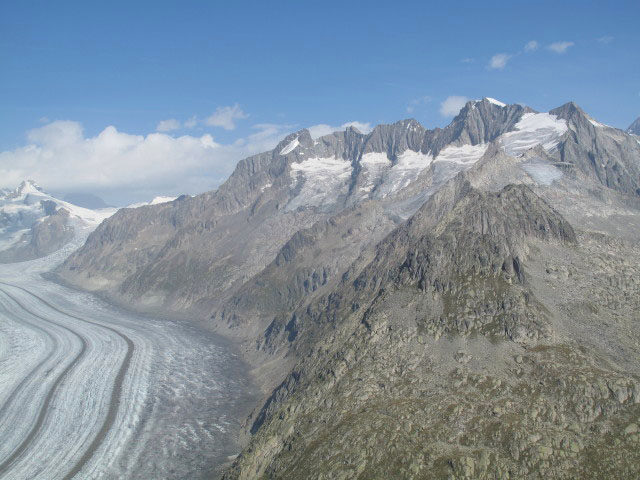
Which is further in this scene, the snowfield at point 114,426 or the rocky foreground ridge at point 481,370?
the snowfield at point 114,426

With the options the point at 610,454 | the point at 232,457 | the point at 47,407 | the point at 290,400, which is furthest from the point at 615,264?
the point at 47,407

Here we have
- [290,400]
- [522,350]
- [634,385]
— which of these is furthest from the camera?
[290,400]

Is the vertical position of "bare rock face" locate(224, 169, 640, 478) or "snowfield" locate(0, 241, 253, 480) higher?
"bare rock face" locate(224, 169, 640, 478)

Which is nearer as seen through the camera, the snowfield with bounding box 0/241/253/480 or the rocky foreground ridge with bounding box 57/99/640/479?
the rocky foreground ridge with bounding box 57/99/640/479

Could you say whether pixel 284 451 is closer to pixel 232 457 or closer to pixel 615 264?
pixel 232 457

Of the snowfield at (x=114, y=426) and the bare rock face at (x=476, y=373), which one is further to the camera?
the snowfield at (x=114, y=426)

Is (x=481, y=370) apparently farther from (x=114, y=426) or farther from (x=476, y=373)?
(x=114, y=426)

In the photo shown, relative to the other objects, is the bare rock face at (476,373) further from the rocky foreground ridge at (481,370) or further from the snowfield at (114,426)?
the snowfield at (114,426)

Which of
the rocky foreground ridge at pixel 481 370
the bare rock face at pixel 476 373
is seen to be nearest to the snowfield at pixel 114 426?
the rocky foreground ridge at pixel 481 370

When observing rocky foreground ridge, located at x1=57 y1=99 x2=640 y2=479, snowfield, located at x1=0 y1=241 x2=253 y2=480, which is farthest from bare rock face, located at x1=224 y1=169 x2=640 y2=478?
snowfield, located at x1=0 y1=241 x2=253 y2=480

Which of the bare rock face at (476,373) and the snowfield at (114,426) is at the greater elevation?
the bare rock face at (476,373)

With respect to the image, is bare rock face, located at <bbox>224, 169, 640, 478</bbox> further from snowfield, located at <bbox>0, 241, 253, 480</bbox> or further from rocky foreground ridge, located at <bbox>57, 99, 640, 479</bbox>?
snowfield, located at <bbox>0, 241, 253, 480</bbox>
